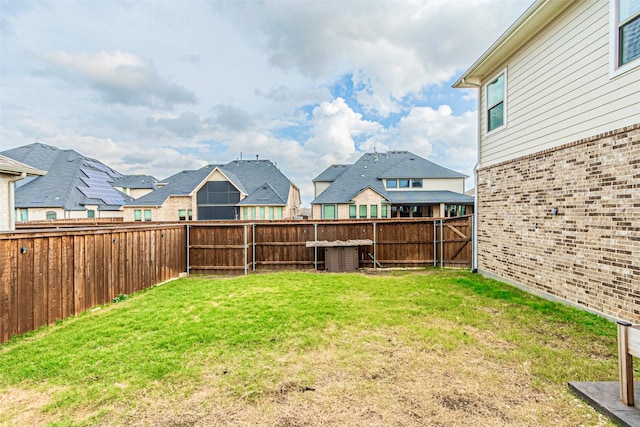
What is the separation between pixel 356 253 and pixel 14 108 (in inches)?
704

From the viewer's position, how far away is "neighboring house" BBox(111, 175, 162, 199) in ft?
141

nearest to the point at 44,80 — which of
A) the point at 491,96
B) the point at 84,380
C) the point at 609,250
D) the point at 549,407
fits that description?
the point at 84,380

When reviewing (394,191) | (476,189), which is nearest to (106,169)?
(394,191)

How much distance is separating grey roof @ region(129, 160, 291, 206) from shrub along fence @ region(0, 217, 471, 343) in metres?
16.8

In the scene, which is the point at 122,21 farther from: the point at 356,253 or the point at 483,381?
the point at 483,381

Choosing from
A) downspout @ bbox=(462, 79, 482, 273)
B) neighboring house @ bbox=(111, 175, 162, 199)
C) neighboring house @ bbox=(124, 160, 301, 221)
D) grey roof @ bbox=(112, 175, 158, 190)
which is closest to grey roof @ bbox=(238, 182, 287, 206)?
neighboring house @ bbox=(124, 160, 301, 221)

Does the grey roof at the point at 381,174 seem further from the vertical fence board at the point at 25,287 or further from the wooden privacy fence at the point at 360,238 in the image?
the vertical fence board at the point at 25,287

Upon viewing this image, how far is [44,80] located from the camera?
448 inches

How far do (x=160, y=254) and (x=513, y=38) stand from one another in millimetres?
10776

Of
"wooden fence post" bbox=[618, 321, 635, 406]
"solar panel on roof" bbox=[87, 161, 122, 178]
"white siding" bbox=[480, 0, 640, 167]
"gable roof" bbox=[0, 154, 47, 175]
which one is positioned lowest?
"wooden fence post" bbox=[618, 321, 635, 406]

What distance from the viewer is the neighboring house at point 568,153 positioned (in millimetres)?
4297

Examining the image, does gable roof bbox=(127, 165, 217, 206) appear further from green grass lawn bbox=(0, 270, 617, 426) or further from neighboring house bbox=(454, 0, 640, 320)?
neighboring house bbox=(454, 0, 640, 320)

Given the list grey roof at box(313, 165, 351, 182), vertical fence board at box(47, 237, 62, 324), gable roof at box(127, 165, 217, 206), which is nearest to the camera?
vertical fence board at box(47, 237, 62, 324)

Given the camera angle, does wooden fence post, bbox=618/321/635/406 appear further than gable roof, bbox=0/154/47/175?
No
